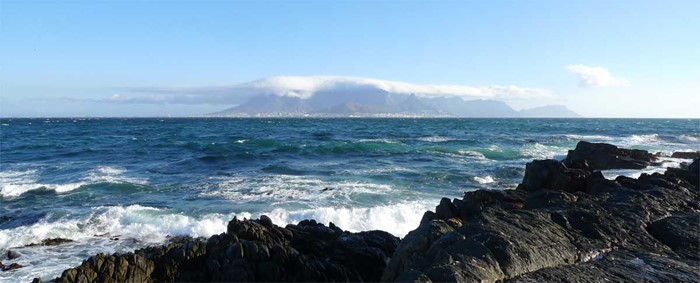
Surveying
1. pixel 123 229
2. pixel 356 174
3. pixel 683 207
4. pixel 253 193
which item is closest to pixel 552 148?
pixel 356 174

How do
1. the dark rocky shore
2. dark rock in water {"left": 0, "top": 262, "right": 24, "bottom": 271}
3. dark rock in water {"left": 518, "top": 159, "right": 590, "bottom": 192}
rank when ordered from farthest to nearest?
dark rock in water {"left": 518, "top": 159, "right": 590, "bottom": 192} < dark rock in water {"left": 0, "top": 262, "right": 24, "bottom": 271} < the dark rocky shore

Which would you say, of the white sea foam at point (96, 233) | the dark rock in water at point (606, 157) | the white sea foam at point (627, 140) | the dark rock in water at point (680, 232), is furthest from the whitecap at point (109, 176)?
the white sea foam at point (627, 140)

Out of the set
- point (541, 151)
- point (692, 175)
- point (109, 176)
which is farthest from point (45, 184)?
point (541, 151)

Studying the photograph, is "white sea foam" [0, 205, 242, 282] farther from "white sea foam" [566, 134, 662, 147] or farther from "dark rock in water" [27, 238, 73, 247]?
"white sea foam" [566, 134, 662, 147]

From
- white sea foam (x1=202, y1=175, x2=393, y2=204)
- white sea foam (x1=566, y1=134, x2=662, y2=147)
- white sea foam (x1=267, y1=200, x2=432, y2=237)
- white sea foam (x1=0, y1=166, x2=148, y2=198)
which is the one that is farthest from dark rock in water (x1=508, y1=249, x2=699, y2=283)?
white sea foam (x1=566, y1=134, x2=662, y2=147)

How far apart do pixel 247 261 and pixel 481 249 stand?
11.9 feet

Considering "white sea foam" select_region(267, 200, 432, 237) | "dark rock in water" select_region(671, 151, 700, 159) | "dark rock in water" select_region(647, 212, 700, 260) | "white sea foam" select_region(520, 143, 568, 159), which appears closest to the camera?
"dark rock in water" select_region(647, 212, 700, 260)

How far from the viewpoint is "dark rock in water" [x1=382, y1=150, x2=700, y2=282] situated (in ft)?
19.2

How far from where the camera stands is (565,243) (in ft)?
22.6

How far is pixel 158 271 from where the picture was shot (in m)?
8.18

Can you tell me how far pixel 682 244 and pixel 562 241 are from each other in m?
1.95

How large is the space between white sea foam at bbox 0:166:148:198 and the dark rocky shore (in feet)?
45.8

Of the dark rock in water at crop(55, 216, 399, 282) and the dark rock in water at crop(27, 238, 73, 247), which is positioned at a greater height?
the dark rock in water at crop(55, 216, 399, 282)

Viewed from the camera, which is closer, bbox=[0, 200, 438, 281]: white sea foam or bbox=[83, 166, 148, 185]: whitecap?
bbox=[0, 200, 438, 281]: white sea foam
